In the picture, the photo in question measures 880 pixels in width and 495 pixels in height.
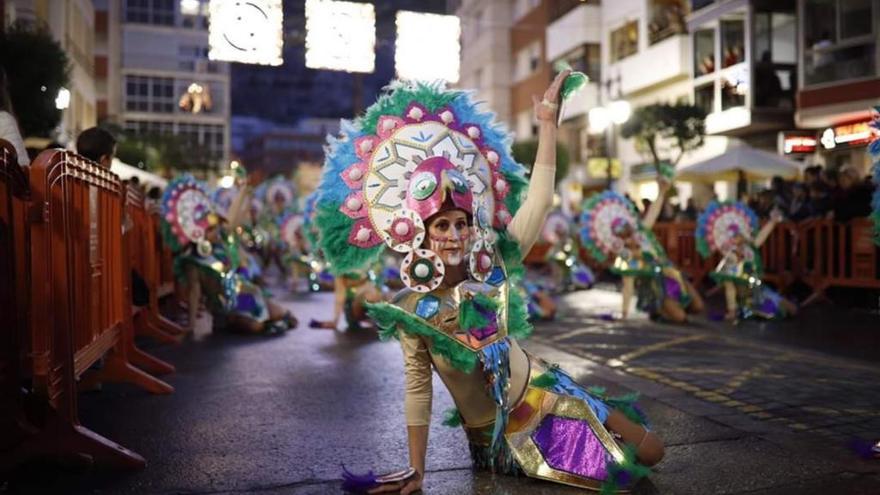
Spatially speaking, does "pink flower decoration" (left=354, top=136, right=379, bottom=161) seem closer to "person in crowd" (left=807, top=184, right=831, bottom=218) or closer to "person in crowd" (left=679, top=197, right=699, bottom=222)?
"person in crowd" (left=807, top=184, right=831, bottom=218)

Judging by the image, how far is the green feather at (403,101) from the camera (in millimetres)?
4082

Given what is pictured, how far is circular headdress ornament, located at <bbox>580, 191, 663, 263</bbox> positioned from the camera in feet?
36.2

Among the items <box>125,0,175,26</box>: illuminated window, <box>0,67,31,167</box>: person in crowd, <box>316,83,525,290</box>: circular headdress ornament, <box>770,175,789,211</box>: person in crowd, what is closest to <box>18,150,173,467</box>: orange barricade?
<box>0,67,31,167</box>: person in crowd

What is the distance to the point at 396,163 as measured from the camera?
156 inches

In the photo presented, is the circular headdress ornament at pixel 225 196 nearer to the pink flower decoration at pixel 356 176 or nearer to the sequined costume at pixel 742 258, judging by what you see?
the sequined costume at pixel 742 258

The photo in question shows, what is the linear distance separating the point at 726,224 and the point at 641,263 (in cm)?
134

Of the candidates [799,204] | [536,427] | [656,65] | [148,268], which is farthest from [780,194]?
[656,65]

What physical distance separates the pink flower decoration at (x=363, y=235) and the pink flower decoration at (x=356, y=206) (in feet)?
0.11

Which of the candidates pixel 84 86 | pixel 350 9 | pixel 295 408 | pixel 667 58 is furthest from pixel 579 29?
pixel 295 408

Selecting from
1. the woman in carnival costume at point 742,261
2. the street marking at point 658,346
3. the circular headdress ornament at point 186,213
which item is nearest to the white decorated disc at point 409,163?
the street marking at point 658,346

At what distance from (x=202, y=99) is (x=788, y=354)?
2457 centimetres

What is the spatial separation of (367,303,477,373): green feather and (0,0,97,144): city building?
20.7m

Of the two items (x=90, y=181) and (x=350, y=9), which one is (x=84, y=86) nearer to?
(x=350, y=9)

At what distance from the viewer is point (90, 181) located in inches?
202
